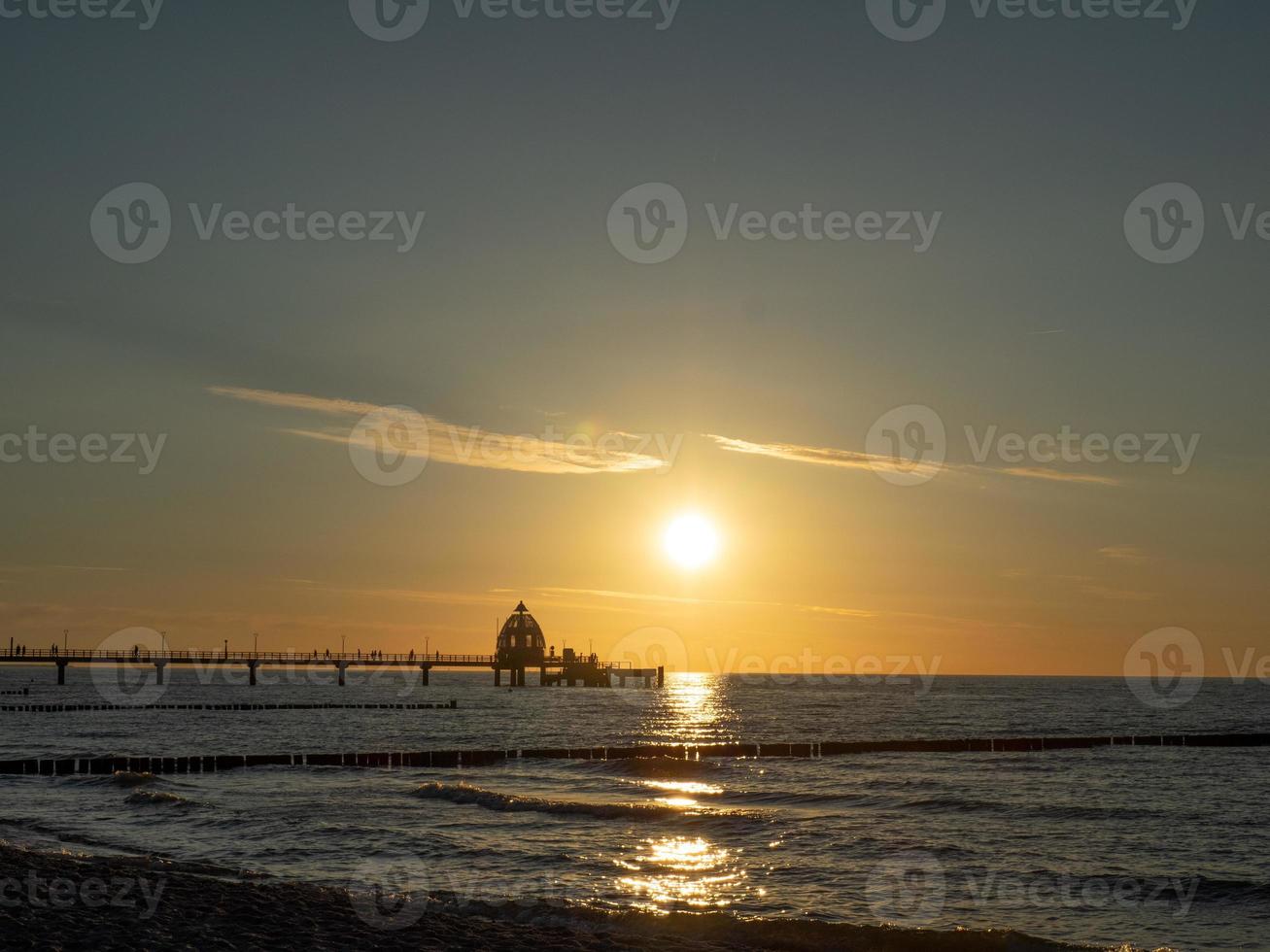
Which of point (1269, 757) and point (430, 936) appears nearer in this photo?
point (430, 936)

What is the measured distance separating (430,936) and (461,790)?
78.6 ft

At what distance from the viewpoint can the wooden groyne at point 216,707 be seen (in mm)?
112262

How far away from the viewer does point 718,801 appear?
45344 mm

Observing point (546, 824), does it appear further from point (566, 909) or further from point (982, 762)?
point (982, 762)

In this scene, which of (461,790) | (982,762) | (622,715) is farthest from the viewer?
(622,715)

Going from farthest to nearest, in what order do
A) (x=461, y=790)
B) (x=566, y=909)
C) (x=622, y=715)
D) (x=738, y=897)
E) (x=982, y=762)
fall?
(x=622, y=715), (x=982, y=762), (x=461, y=790), (x=738, y=897), (x=566, y=909)

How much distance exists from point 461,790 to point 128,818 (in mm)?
12153

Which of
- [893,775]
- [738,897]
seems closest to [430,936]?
[738,897]
